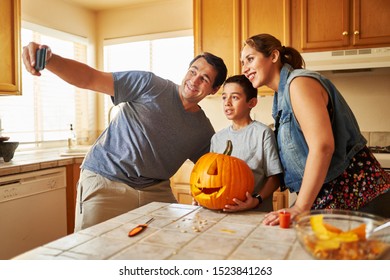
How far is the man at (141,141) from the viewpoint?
4.70 feet

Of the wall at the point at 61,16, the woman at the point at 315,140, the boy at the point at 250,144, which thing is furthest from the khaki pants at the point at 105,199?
the wall at the point at 61,16

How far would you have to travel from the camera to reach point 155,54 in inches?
135

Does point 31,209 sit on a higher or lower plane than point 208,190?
lower

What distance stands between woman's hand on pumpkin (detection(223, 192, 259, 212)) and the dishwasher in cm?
162

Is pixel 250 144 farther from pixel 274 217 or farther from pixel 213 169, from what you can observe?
pixel 274 217

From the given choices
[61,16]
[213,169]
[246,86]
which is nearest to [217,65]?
[246,86]

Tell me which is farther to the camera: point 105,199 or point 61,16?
point 61,16

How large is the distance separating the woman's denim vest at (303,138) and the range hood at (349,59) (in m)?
1.42

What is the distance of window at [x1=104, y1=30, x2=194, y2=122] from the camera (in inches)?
130

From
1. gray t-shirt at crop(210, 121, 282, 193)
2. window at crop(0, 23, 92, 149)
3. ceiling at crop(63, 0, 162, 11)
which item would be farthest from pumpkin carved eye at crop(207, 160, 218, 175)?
ceiling at crop(63, 0, 162, 11)

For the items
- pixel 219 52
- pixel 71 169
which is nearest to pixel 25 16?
pixel 71 169

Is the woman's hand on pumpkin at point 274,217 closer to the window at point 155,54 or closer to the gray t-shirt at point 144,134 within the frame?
the gray t-shirt at point 144,134

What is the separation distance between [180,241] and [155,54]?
2.87m

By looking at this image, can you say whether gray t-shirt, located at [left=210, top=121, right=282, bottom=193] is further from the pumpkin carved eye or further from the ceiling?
the ceiling
